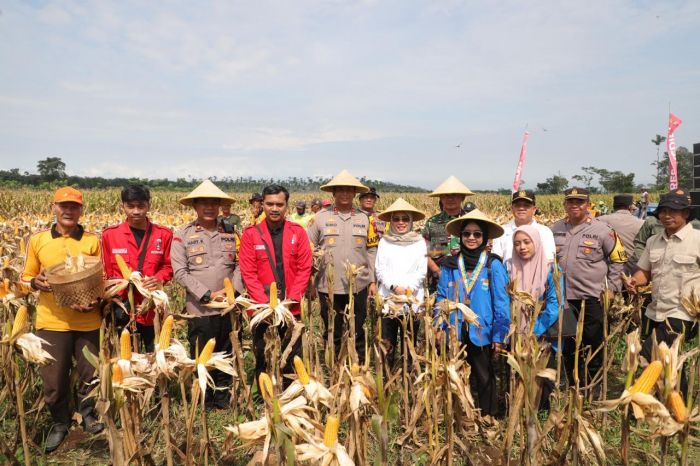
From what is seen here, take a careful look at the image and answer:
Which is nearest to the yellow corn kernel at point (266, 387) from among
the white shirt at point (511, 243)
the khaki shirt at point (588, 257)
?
the white shirt at point (511, 243)

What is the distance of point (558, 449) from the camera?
92.6 inches

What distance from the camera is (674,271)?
3648 mm

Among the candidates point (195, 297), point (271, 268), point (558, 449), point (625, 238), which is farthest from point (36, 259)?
point (625, 238)

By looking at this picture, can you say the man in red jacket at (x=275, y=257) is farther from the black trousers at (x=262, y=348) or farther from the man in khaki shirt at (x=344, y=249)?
the man in khaki shirt at (x=344, y=249)

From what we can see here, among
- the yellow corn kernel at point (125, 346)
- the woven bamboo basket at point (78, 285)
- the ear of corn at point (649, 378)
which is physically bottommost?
the ear of corn at point (649, 378)

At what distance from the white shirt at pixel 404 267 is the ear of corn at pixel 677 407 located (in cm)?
238

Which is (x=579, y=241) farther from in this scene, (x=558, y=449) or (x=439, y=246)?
(x=558, y=449)

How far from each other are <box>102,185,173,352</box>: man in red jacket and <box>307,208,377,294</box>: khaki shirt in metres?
1.65

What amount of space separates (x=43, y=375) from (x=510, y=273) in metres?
3.94

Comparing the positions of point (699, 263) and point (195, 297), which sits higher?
point (699, 263)

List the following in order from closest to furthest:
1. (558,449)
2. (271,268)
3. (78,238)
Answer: (558,449), (78,238), (271,268)

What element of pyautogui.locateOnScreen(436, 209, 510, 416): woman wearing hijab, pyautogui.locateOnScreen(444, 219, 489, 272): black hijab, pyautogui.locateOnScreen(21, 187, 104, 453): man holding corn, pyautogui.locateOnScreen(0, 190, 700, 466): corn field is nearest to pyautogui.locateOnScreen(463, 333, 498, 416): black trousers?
pyautogui.locateOnScreen(436, 209, 510, 416): woman wearing hijab

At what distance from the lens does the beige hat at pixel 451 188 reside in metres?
5.05

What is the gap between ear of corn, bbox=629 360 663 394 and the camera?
1829mm
